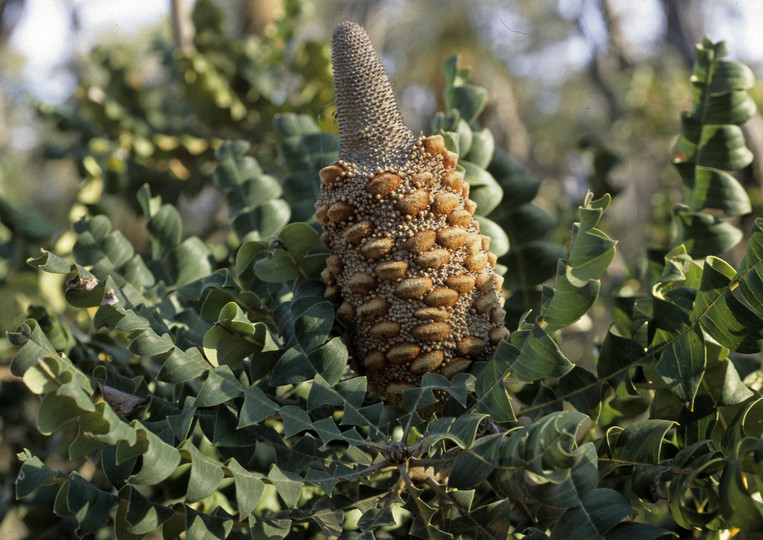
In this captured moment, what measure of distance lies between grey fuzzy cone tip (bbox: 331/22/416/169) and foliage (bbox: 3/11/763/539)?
0.58ft

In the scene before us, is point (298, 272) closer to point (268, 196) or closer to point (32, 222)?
point (268, 196)

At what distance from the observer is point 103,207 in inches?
75.7

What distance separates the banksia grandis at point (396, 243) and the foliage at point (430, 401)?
2.7 inches

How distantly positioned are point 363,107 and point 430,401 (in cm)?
51

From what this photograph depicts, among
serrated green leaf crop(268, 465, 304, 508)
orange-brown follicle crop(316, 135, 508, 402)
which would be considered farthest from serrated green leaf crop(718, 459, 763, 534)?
serrated green leaf crop(268, 465, 304, 508)

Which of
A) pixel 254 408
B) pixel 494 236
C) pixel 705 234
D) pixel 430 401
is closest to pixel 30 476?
pixel 254 408

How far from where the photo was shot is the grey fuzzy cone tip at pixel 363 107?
3.86 ft

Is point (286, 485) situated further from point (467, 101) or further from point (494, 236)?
point (467, 101)

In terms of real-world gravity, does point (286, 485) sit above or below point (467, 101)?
below

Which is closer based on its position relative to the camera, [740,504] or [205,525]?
[740,504]

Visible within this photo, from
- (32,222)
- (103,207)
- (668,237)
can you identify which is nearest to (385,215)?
(103,207)

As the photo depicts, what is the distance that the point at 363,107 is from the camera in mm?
1179

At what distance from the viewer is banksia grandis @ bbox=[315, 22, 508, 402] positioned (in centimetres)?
114

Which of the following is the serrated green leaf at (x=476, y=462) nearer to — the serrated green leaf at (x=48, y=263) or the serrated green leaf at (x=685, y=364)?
the serrated green leaf at (x=685, y=364)
